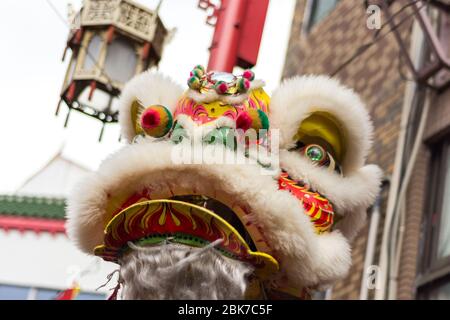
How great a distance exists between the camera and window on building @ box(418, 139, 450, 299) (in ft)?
17.9

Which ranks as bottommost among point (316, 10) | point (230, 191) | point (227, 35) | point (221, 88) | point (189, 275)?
point (189, 275)

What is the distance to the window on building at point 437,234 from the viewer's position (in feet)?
17.9

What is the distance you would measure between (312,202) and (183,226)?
38 cm

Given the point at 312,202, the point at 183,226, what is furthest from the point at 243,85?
the point at 183,226

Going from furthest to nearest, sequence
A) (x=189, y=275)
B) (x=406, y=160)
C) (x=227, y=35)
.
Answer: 1. (x=406, y=160)
2. (x=227, y=35)
3. (x=189, y=275)

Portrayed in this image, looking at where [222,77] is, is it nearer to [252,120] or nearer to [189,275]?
[252,120]

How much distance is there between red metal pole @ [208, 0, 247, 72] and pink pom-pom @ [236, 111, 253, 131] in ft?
2.65

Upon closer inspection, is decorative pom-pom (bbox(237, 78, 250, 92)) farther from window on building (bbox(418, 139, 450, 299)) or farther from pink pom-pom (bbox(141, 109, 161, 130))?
window on building (bbox(418, 139, 450, 299))

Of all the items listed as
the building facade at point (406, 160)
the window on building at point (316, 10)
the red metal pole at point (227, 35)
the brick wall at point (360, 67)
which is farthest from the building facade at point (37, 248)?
the red metal pole at point (227, 35)

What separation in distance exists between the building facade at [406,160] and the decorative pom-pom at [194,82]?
2521 mm

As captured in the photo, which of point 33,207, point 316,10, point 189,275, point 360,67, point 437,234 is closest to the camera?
point 189,275

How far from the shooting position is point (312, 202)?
2.79 m

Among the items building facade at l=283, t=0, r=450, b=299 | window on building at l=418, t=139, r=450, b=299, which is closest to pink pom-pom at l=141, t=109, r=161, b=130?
building facade at l=283, t=0, r=450, b=299

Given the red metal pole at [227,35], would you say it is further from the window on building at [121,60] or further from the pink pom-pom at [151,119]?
the window on building at [121,60]
